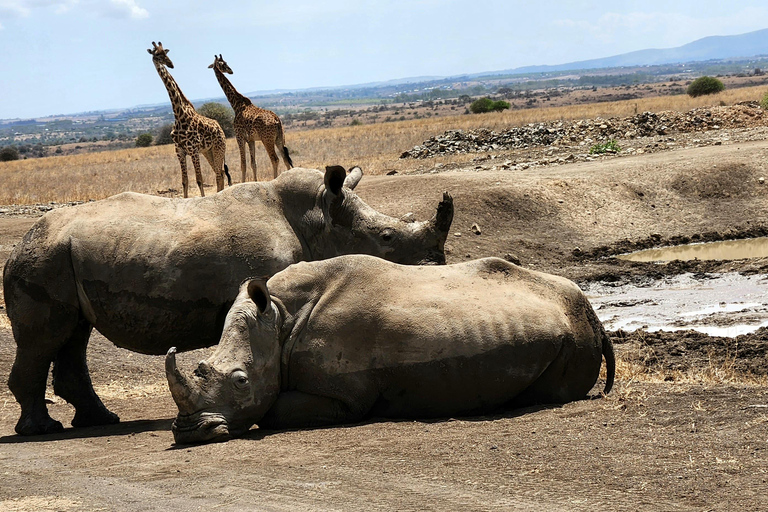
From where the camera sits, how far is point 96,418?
8953mm

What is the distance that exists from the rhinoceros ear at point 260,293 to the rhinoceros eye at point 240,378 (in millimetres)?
492

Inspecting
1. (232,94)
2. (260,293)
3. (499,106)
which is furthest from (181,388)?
(499,106)

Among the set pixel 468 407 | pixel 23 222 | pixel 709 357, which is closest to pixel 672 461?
pixel 468 407

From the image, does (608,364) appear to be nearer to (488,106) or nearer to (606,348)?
(606,348)

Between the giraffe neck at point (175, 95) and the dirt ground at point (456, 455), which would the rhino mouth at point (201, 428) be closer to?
the dirt ground at point (456, 455)

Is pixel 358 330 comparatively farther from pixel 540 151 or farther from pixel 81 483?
pixel 540 151

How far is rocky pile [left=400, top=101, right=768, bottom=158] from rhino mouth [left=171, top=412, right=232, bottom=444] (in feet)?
86.5

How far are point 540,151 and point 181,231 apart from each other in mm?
23777

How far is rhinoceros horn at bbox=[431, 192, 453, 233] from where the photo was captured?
8523 mm

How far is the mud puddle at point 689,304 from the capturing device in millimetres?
13289

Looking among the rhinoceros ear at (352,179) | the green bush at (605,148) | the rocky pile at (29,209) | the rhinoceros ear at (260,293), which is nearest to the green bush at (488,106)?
the green bush at (605,148)

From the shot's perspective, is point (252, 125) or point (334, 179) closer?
point (334, 179)

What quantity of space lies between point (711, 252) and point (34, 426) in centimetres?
1424

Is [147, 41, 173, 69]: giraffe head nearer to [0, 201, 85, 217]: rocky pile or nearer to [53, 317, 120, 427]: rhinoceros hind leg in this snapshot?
[0, 201, 85, 217]: rocky pile
